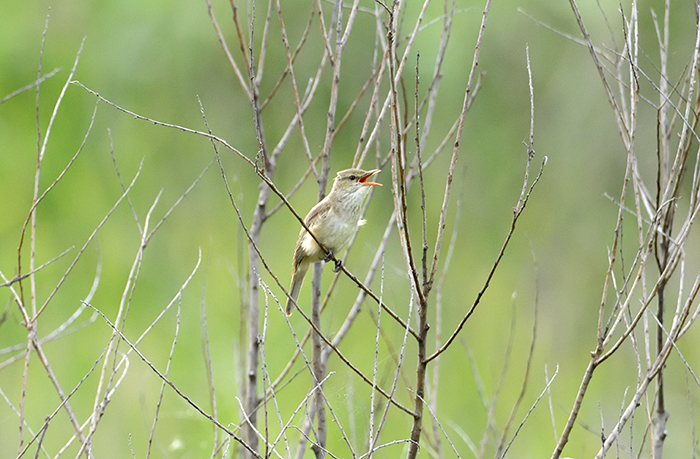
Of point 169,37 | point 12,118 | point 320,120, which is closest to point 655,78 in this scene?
point 320,120

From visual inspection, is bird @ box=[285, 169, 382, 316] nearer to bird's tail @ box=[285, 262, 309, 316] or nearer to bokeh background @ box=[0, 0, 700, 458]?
bird's tail @ box=[285, 262, 309, 316]

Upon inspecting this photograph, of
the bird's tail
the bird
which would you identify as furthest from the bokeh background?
the bird

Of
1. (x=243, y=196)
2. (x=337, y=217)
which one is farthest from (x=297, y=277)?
(x=243, y=196)

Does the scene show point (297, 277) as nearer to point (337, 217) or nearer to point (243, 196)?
point (337, 217)

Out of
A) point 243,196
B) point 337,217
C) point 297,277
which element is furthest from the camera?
point 243,196

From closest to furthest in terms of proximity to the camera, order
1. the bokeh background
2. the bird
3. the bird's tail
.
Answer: the bird, the bird's tail, the bokeh background

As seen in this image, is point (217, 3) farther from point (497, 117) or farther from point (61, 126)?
point (497, 117)

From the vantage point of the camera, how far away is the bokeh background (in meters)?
6.49

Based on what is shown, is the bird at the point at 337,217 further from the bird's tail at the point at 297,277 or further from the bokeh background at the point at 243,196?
the bokeh background at the point at 243,196

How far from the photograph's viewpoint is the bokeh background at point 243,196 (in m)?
6.49

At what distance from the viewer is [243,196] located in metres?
6.59

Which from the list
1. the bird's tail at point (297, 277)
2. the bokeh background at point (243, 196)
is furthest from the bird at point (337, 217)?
the bokeh background at point (243, 196)

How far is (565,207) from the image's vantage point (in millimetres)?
6785

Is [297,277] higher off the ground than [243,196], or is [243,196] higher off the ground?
[243,196]
